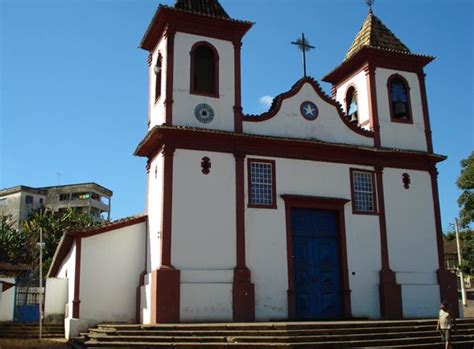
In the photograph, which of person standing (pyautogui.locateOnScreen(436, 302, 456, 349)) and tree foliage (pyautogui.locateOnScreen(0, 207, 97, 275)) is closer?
person standing (pyautogui.locateOnScreen(436, 302, 456, 349))

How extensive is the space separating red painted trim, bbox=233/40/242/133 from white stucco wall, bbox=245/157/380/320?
1.81m

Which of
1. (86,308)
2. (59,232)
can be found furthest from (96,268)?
(59,232)

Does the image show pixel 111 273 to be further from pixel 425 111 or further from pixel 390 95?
pixel 425 111

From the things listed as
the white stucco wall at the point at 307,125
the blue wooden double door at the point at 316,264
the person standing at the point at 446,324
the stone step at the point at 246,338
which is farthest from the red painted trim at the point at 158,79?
the person standing at the point at 446,324

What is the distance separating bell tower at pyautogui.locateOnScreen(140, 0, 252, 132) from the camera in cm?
1784

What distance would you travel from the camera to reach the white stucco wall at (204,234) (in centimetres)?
1634

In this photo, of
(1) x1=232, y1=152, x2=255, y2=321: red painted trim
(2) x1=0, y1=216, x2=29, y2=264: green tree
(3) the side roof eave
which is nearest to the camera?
(1) x1=232, y1=152, x2=255, y2=321: red painted trim

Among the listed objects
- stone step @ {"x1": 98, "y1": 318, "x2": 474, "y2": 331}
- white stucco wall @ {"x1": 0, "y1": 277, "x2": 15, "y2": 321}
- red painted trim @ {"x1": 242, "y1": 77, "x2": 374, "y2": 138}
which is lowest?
stone step @ {"x1": 98, "y1": 318, "x2": 474, "y2": 331}

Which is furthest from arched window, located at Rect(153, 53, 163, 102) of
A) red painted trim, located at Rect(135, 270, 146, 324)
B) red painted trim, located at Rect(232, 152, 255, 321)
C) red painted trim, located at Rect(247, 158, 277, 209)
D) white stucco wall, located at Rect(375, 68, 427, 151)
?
white stucco wall, located at Rect(375, 68, 427, 151)

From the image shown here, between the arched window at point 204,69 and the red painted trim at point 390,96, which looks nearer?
the arched window at point 204,69

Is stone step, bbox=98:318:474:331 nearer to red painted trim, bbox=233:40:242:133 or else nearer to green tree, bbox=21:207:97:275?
red painted trim, bbox=233:40:242:133

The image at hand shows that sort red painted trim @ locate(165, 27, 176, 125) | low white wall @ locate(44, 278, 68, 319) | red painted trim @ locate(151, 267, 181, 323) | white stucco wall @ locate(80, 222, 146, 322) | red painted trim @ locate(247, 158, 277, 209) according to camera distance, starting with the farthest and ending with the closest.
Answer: low white wall @ locate(44, 278, 68, 319) < red painted trim @ locate(247, 158, 277, 209) < red painted trim @ locate(165, 27, 176, 125) < white stucco wall @ locate(80, 222, 146, 322) < red painted trim @ locate(151, 267, 181, 323)

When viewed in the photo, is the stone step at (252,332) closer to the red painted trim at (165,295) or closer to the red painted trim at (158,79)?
the red painted trim at (165,295)

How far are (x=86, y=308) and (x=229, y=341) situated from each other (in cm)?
561
